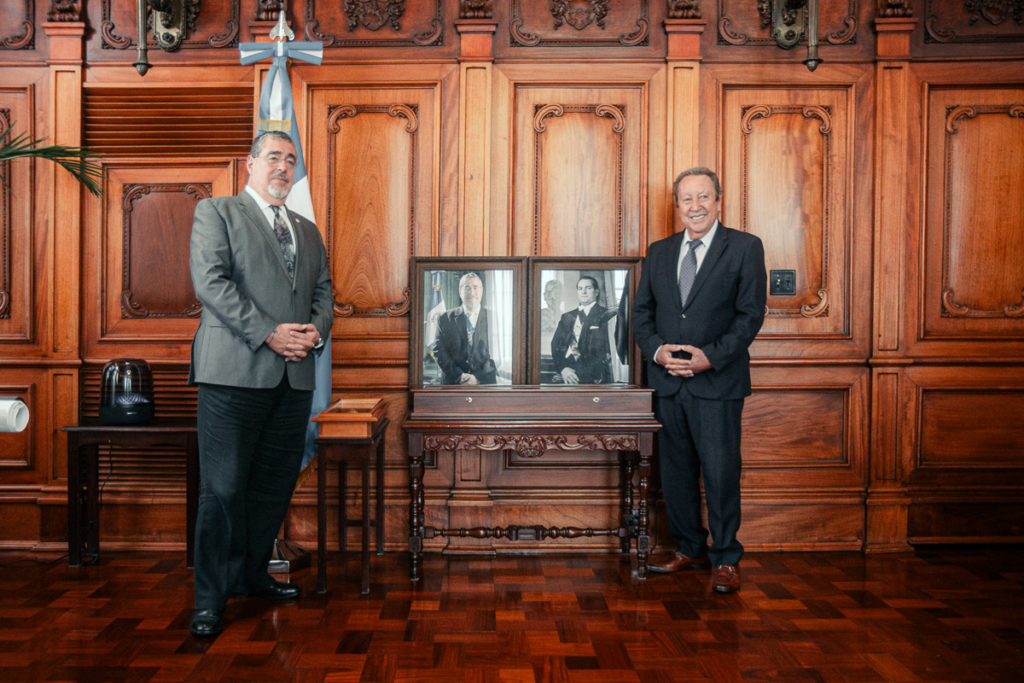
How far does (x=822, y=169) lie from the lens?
12.9ft

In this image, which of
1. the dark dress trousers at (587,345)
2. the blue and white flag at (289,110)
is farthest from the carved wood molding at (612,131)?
the blue and white flag at (289,110)

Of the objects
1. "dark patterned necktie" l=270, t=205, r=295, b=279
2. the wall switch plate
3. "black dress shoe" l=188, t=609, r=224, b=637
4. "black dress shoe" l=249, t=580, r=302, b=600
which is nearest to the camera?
"black dress shoe" l=188, t=609, r=224, b=637

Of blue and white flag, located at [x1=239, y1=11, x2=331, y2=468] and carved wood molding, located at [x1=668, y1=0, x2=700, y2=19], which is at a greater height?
carved wood molding, located at [x1=668, y1=0, x2=700, y2=19]

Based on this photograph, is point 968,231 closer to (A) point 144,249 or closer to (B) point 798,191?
(B) point 798,191

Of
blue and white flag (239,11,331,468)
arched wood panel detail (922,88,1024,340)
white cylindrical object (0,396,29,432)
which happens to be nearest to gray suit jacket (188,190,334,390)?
blue and white flag (239,11,331,468)

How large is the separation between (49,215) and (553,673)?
11.5 feet

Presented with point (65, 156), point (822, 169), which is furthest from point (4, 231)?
point (822, 169)

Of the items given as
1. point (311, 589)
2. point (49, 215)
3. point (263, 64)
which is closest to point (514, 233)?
point (263, 64)

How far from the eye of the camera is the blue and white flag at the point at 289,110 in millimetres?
3469

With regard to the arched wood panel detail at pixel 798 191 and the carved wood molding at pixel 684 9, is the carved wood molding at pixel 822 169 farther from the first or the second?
the carved wood molding at pixel 684 9

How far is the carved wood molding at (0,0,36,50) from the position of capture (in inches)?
154

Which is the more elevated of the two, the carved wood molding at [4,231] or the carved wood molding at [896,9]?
the carved wood molding at [896,9]

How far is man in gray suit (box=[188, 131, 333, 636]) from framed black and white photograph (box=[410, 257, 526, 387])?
32.0 inches

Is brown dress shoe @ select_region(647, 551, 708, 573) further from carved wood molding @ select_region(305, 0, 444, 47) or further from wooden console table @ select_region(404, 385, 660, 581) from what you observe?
carved wood molding @ select_region(305, 0, 444, 47)
